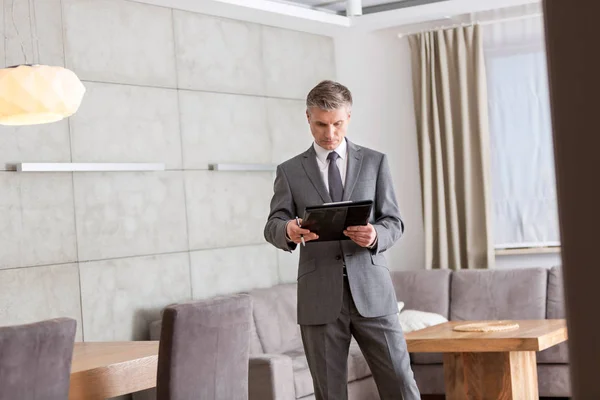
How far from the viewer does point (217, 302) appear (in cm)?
291

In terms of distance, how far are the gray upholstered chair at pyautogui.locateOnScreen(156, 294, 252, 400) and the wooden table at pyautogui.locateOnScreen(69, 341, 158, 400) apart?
248 millimetres

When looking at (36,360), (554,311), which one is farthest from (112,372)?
(554,311)

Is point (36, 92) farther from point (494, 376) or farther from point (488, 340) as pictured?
point (494, 376)

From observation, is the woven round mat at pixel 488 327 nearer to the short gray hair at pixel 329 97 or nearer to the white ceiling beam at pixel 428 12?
the short gray hair at pixel 329 97

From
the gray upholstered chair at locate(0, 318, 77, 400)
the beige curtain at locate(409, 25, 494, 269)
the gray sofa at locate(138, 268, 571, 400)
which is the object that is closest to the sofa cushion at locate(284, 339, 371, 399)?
the gray sofa at locate(138, 268, 571, 400)

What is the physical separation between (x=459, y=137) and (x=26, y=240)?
11.0 feet

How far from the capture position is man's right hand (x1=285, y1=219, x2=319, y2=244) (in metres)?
2.79

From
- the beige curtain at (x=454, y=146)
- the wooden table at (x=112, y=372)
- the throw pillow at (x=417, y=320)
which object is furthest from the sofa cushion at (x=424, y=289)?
the wooden table at (x=112, y=372)

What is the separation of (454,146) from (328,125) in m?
3.84

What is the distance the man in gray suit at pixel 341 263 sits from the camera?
2.85 meters

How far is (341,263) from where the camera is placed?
290cm

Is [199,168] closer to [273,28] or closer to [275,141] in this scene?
[275,141]

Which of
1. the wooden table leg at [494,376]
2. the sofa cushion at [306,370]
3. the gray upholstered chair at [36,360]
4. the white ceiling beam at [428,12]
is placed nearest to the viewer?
the gray upholstered chair at [36,360]

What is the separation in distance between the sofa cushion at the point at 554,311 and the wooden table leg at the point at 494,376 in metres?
0.70
